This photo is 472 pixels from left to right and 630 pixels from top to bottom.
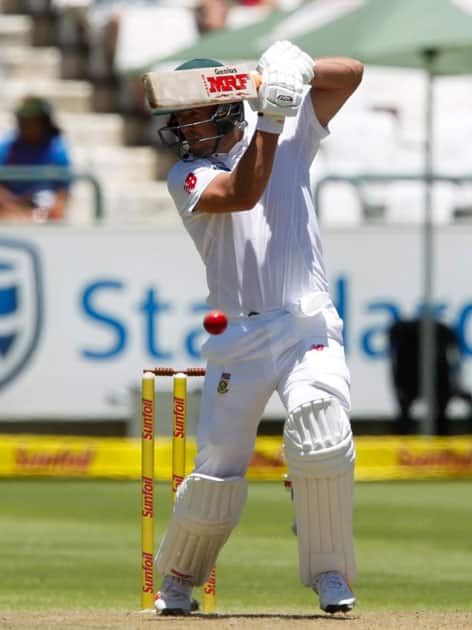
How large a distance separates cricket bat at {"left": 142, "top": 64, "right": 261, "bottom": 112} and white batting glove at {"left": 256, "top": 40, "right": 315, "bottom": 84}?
7 cm

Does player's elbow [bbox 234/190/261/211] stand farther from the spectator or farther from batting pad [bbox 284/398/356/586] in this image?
the spectator

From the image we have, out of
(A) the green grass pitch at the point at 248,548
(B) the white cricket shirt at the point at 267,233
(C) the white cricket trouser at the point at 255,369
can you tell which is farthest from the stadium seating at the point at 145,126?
(C) the white cricket trouser at the point at 255,369

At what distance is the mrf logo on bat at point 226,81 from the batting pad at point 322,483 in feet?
3.36

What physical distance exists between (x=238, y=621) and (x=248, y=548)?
3.02m

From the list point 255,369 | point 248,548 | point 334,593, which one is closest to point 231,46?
point 248,548

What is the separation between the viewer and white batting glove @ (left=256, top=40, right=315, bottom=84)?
261 inches

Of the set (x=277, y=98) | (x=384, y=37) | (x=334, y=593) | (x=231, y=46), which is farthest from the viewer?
(x=231, y=46)

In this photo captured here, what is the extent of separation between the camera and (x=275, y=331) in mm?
6848

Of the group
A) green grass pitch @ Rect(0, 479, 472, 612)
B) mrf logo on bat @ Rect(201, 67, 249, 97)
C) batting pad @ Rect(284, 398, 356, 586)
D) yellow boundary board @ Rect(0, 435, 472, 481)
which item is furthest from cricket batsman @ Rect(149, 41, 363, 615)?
yellow boundary board @ Rect(0, 435, 472, 481)

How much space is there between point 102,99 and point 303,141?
11077mm

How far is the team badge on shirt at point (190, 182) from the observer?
268 inches

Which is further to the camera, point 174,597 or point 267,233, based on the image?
point 174,597

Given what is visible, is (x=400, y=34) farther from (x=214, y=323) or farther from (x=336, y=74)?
(x=214, y=323)

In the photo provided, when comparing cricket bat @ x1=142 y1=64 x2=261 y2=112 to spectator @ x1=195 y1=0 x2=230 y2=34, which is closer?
cricket bat @ x1=142 y1=64 x2=261 y2=112
